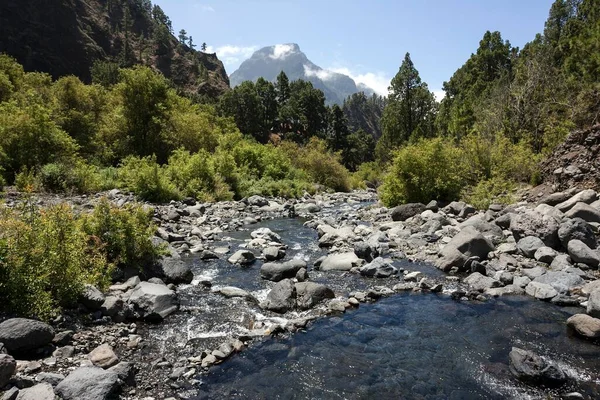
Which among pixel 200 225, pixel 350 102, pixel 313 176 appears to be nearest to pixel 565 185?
pixel 200 225

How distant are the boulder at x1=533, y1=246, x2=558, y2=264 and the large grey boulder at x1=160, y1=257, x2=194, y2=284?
37.9 ft

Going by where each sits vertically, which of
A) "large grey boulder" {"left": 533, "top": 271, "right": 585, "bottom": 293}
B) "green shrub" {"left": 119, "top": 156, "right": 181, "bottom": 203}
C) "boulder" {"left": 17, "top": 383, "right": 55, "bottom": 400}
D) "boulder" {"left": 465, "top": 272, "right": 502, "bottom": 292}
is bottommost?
"boulder" {"left": 465, "top": 272, "right": 502, "bottom": 292}

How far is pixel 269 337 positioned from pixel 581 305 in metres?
8.26

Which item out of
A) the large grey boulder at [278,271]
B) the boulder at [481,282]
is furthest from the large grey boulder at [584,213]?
the large grey boulder at [278,271]

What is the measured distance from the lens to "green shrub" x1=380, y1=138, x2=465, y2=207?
22406 mm

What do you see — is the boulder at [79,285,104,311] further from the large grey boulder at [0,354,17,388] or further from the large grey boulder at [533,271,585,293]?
the large grey boulder at [533,271,585,293]

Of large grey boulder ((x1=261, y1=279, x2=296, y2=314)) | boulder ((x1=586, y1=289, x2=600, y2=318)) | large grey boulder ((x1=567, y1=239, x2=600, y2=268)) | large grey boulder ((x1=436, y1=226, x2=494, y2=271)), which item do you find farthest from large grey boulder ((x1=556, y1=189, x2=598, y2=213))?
large grey boulder ((x1=261, y1=279, x2=296, y2=314))

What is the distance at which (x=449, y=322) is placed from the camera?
9.33 metres

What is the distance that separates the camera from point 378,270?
1245cm

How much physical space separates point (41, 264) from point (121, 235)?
3.34 metres

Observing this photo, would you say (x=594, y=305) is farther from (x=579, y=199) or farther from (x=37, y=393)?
(x=37, y=393)

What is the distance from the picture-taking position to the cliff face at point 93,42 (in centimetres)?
8294

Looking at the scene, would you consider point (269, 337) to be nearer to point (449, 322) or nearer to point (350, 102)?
point (449, 322)

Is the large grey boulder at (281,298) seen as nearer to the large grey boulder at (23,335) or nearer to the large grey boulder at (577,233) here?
the large grey boulder at (23,335)
